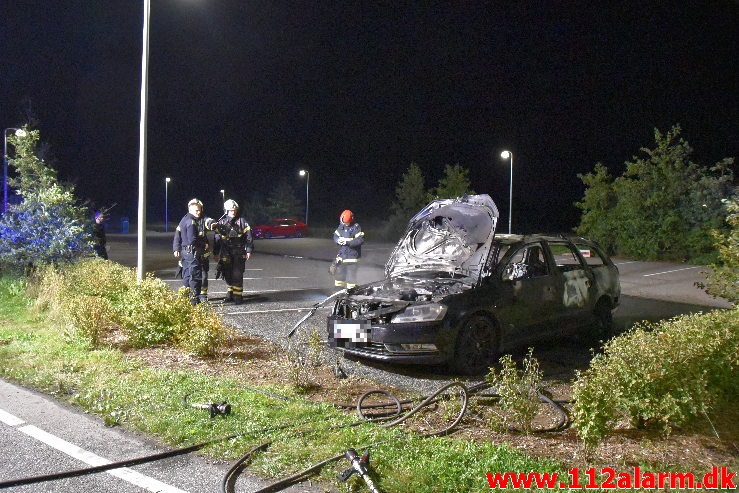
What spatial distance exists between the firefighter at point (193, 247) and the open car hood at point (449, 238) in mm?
3611

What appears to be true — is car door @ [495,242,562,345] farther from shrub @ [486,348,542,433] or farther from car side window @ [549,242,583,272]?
A: shrub @ [486,348,542,433]

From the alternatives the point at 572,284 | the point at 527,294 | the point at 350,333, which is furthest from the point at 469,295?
the point at 572,284

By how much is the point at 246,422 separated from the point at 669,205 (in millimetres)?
25692

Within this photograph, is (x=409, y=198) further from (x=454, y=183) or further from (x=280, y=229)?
(x=280, y=229)

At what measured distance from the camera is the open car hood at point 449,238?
7.96 m

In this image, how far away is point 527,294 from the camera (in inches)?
301

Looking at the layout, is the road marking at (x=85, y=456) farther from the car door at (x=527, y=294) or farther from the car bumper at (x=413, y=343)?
the car door at (x=527, y=294)

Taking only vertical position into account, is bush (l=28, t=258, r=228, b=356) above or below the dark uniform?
below

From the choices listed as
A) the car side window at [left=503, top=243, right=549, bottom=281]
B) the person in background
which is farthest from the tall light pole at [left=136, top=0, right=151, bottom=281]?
the car side window at [left=503, top=243, right=549, bottom=281]

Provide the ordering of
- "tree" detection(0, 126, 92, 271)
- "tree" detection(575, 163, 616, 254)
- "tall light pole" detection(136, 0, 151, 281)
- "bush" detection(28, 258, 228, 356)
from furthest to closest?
1. "tree" detection(575, 163, 616, 254)
2. "tree" detection(0, 126, 92, 271)
3. "tall light pole" detection(136, 0, 151, 281)
4. "bush" detection(28, 258, 228, 356)

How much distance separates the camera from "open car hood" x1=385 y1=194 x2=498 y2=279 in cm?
796

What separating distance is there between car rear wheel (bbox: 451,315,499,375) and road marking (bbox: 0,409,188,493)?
3479mm

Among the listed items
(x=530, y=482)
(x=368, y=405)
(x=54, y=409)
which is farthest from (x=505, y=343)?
(x=54, y=409)

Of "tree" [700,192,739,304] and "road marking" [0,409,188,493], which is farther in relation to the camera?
"tree" [700,192,739,304]
